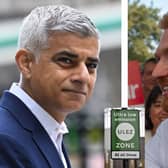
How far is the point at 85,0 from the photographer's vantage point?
1.72 metres

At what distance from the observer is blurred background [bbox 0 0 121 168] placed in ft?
5.49

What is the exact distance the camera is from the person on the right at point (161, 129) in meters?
1.71

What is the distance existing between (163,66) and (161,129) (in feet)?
0.85

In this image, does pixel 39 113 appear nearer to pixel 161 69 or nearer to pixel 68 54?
pixel 68 54

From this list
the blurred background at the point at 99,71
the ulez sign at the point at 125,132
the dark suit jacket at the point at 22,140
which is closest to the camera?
the dark suit jacket at the point at 22,140

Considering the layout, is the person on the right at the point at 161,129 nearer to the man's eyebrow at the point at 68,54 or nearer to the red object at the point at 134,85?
the red object at the point at 134,85

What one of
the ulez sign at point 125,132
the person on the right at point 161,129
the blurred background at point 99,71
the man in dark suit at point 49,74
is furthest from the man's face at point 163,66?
the man in dark suit at point 49,74

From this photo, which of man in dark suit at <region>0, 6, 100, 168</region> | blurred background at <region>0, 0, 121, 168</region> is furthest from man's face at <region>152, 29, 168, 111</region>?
man in dark suit at <region>0, 6, 100, 168</region>

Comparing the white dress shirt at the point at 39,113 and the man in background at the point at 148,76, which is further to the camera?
the man in background at the point at 148,76

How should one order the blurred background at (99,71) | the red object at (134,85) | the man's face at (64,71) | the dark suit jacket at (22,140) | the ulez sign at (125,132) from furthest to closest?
the red object at (134,85) → the blurred background at (99,71) → the ulez sign at (125,132) → the man's face at (64,71) → the dark suit jacket at (22,140)

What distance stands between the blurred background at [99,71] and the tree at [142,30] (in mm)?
87

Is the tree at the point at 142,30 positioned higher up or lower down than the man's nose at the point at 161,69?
higher up

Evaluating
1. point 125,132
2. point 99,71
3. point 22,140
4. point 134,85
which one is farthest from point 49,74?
point 134,85

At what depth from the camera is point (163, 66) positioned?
5.74ft
